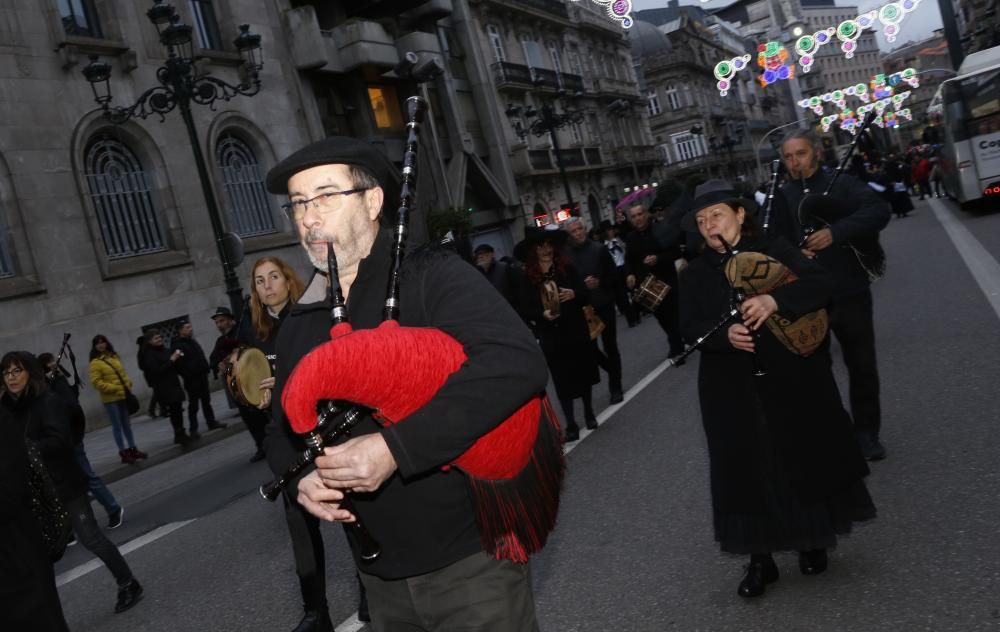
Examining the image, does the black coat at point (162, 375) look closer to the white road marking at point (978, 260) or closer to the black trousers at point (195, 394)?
the black trousers at point (195, 394)

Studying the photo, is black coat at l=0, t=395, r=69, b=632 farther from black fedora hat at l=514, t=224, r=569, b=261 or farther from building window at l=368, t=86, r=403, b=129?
building window at l=368, t=86, r=403, b=129

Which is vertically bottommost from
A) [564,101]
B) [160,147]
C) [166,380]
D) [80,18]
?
[166,380]

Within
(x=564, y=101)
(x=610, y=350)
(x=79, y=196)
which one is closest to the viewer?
(x=610, y=350)

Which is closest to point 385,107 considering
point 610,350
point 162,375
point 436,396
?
point 162,375

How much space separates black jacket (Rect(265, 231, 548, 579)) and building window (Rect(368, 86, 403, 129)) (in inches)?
1156

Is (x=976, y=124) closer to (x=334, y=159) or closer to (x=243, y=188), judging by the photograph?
(x=243, y=188)

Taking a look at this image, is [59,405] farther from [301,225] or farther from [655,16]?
[655,16]

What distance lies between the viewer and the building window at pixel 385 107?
31.3 meters

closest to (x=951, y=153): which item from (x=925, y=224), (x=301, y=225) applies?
(x=925, y=224)

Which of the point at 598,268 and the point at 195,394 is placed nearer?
the point at 598,268

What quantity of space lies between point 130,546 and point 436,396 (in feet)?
22.0

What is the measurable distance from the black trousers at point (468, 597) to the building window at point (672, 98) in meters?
79.0

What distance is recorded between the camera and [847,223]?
557cm

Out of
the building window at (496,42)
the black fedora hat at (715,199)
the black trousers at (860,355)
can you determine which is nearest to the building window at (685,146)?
the building window at (496,42)
